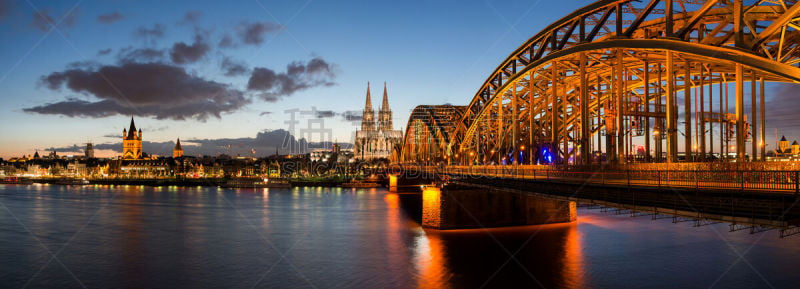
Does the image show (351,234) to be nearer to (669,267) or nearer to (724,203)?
(669,267)

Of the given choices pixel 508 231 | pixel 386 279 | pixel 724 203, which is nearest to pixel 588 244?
pixel 508 231

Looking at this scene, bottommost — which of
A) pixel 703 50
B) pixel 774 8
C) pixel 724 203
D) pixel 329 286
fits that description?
pixel 329 286

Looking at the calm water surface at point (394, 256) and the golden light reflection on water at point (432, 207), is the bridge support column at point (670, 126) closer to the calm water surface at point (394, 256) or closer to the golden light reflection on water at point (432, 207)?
the calm water surface at point (394, 256)

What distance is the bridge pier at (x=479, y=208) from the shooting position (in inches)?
1772

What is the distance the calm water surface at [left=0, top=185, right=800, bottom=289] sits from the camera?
31312mm

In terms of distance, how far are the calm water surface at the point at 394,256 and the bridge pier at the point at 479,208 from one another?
0.98 metres

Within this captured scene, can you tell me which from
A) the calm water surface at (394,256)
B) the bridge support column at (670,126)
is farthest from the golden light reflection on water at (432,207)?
the bridge support column at (670,126)

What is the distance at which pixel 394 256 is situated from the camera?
3906 cm

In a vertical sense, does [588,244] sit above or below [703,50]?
below

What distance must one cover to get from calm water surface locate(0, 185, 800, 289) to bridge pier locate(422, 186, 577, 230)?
98 cm

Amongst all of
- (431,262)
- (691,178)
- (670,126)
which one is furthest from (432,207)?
(691,178)

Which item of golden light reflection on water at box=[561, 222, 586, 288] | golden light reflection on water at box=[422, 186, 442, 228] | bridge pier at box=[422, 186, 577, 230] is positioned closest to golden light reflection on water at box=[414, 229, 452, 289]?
golden light reflection on water at box=[422, 186, 442, 228]

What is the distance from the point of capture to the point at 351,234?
171ft

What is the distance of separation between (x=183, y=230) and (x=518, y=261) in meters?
33.6
